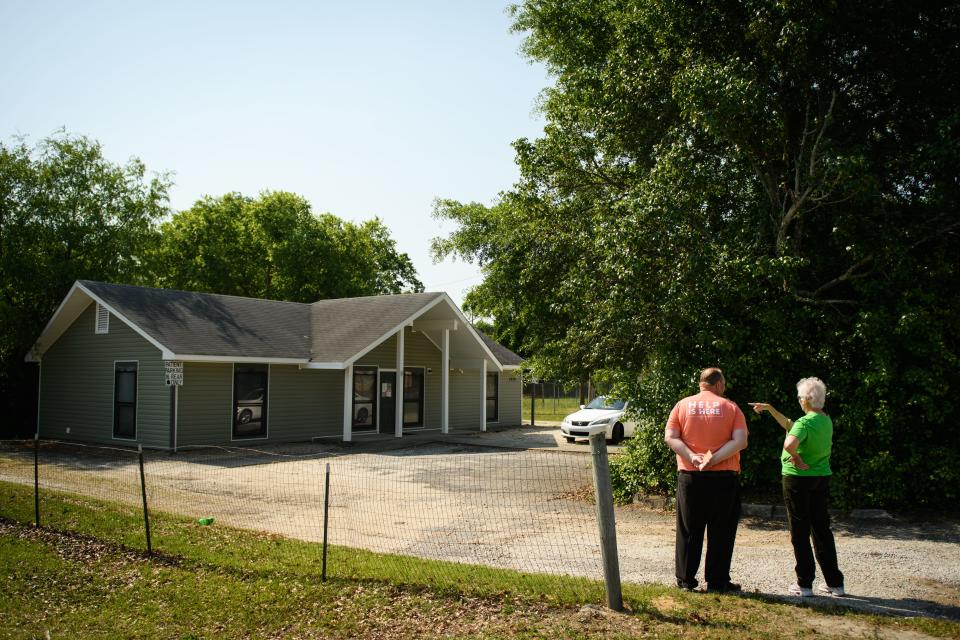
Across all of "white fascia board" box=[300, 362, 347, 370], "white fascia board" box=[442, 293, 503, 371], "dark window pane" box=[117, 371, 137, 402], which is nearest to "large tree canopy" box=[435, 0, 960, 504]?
"white fascia board" box=[300, 362, 347, 370]

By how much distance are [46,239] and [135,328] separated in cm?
744

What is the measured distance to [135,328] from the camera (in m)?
18.9

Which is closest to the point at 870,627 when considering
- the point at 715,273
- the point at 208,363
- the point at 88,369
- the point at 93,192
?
the point at 715,273

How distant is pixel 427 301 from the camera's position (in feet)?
76.1

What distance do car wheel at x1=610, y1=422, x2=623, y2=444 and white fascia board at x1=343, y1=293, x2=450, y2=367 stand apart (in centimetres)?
659

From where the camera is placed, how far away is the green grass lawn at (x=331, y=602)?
17.7ft

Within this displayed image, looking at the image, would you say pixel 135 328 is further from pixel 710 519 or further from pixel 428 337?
Answer: pixel 710 519

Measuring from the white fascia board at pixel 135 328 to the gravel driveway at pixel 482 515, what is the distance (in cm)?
249

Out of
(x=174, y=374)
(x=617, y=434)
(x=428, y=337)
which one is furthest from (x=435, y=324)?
(x=174, y=374)

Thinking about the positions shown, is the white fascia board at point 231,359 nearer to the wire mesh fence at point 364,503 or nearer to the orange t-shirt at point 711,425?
the wire mesh fence at point 364,503

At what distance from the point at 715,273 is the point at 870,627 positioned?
5495mm

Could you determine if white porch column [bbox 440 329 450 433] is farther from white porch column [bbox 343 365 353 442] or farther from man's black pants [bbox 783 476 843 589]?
man's black pants [bbox 783 476 843 589]

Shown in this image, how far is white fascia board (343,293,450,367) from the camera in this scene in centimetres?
2073

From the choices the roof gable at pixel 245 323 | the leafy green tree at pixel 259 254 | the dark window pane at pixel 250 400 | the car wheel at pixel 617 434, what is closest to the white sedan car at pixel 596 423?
the car wheel at pixel 617 434
